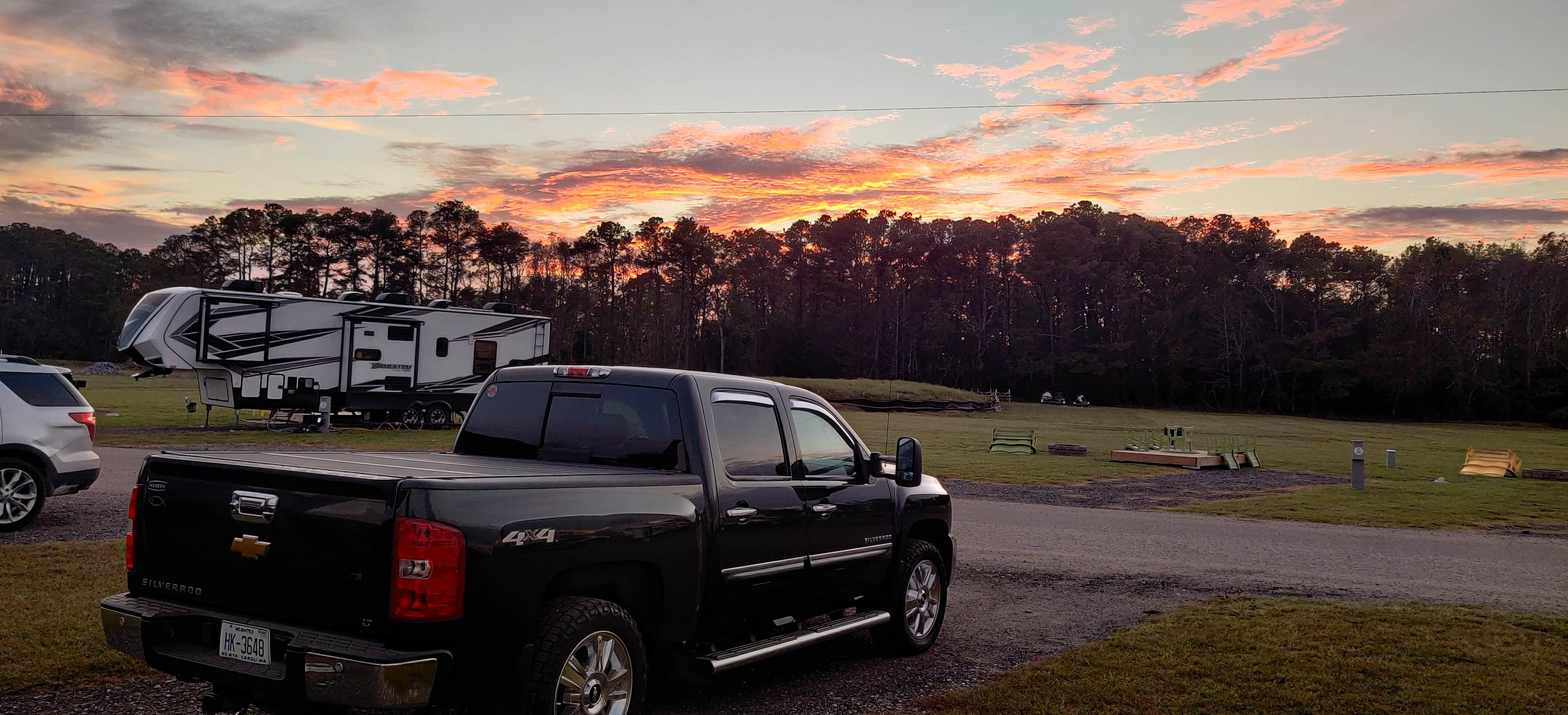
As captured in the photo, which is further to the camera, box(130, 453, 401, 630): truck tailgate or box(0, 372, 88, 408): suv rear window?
box(0, 372, 88, 408): suv rear window

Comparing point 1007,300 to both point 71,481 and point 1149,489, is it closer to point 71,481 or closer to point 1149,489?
point 1149,489

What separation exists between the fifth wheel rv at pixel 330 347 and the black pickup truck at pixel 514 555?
1963 centimetres

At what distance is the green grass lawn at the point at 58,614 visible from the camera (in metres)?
6.09

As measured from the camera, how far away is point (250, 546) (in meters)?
4.48

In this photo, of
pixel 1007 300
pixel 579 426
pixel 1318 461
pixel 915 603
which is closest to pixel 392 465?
pixel 579 426

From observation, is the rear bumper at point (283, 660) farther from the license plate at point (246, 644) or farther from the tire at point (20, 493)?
the tire at point (20, 493)

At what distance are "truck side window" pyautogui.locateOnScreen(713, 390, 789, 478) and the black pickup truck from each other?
1 centimetres

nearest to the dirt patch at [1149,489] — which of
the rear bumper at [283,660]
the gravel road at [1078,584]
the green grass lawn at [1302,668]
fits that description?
the gravel road at [1078,584]

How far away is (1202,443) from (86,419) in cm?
3483

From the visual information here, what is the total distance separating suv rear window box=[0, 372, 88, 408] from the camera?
36.3 ft

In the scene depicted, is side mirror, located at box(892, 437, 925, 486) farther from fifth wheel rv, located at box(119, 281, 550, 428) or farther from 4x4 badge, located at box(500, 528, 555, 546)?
fifth wheel rv, located at box(119, 281, 550, 428)

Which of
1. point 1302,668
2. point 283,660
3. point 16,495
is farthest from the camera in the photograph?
point 16,495

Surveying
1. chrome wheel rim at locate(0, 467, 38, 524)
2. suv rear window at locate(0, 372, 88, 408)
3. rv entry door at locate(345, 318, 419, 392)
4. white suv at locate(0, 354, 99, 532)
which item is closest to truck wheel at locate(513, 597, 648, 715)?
white suv at locate(0, 354, 99, 532)

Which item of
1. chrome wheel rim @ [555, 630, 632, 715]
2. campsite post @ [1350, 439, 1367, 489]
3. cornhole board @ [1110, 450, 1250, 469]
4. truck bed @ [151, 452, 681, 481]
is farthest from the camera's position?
cornhole board @ [1110, 450, 1250, 469]
